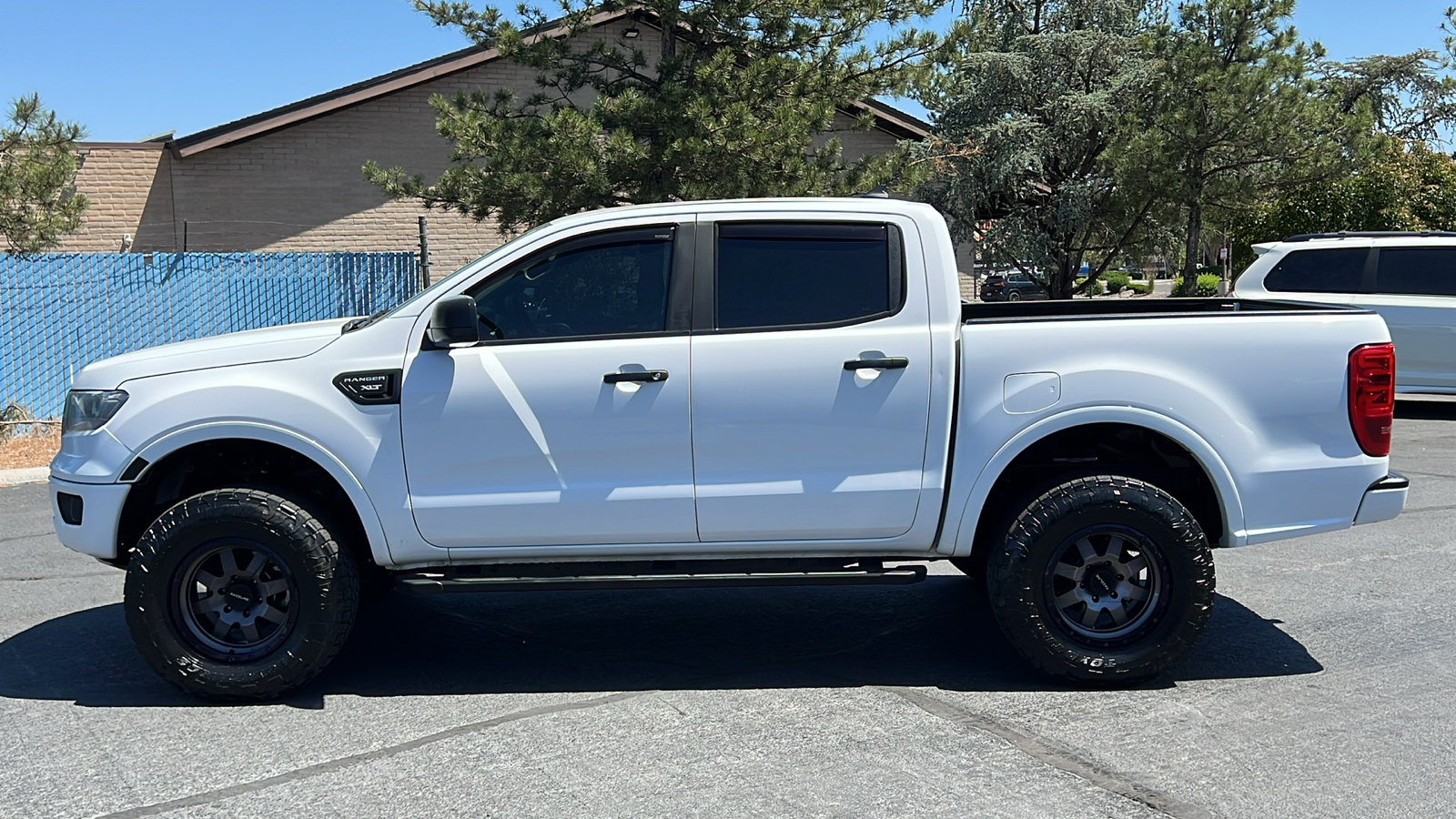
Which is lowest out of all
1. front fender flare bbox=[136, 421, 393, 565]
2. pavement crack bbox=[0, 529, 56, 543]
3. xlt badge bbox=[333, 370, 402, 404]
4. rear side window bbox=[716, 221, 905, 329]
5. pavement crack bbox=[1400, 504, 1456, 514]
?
pavement crack bbox=[0, 529, 56, 543]

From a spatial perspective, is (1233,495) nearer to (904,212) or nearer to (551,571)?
(904,212)

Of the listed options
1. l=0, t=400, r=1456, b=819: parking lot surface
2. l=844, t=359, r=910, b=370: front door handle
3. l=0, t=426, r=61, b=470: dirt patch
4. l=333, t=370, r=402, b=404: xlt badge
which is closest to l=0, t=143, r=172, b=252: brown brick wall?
l=0, t=426, r=61, b=470: dirt patch

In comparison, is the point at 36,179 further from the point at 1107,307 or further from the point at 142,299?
the point at 1107,307

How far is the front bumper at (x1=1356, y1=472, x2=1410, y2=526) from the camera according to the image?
534 cm

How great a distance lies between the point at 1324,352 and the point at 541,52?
11.3 m

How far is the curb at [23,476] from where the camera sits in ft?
37.2

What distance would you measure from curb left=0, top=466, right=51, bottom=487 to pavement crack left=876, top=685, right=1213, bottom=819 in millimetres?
9076

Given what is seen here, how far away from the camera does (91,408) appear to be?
211 inches

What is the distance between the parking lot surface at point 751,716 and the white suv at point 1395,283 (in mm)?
7483

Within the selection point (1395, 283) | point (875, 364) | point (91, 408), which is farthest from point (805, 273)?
point (1395, 283)

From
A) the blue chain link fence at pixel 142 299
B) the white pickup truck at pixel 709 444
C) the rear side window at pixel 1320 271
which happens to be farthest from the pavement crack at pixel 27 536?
the rear side window at pixel 1320 271

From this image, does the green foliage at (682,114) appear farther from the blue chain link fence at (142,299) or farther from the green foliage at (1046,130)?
the green foliage at (1046,130)

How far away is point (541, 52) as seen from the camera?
584 inches

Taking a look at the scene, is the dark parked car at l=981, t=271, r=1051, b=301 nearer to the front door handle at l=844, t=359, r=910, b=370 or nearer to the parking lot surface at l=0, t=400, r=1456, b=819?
the parking lot surface at l=0, t=400, r=1456, b=819
